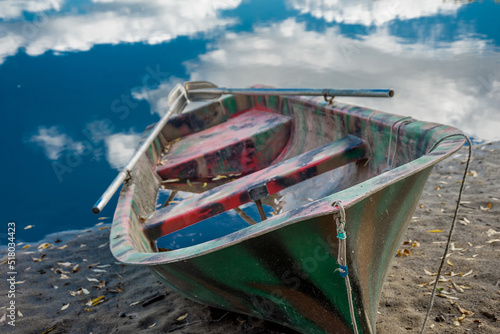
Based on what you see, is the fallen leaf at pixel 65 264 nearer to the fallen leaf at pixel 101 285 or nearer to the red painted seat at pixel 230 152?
the fallen leaf at pixel 101 285

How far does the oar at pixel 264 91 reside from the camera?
3.66 metres

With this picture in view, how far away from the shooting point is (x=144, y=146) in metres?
4.27

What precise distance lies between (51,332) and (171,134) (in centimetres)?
270

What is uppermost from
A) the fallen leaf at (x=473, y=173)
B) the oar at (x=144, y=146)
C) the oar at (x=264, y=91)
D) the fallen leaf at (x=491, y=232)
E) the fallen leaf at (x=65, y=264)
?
the oar at (x=264, y=91)

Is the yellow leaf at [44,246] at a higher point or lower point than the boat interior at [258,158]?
lower

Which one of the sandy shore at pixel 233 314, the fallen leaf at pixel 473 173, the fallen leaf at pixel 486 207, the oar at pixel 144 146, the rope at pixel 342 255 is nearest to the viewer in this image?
the rope at pixel 342 255

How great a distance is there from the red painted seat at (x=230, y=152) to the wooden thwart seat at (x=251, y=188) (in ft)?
4.00

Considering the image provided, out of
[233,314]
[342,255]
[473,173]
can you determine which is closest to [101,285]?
[233,314]

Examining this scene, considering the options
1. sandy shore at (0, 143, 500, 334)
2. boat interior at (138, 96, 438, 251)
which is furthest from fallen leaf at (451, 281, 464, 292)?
boat interior at (138, 96, 438, 251)

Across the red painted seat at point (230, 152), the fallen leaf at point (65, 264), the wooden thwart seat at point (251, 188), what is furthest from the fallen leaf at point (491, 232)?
the fallen leaf at point (65, 264)

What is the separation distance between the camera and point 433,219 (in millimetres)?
4285

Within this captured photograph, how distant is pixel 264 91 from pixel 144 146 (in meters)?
1.37

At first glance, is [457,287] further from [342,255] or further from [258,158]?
[258,158]

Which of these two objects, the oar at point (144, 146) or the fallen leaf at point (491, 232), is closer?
the oar at point (144, 146)
